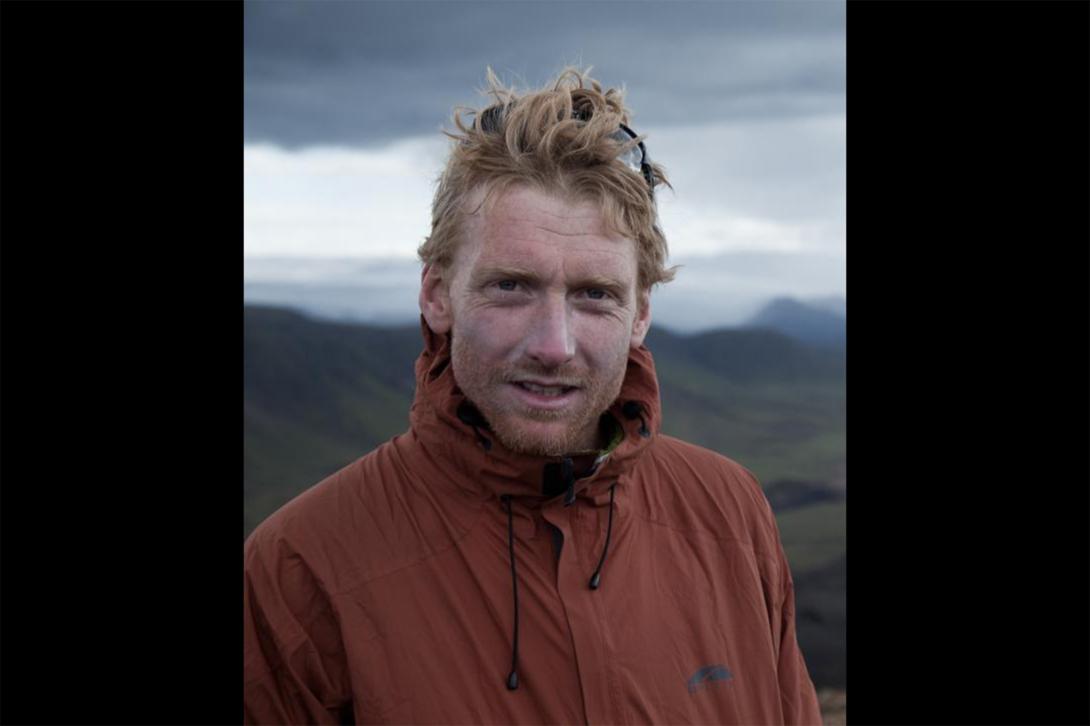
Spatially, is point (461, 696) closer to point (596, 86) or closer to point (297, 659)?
point (297, 659)

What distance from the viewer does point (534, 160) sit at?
2537 mm

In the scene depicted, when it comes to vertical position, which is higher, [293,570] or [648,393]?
[648,393]

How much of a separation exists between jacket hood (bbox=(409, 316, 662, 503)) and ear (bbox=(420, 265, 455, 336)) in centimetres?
3

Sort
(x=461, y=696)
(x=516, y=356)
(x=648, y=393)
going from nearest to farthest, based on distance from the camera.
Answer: (x=461, y=696) → (x=516, y=356) → (x=648, y=393)

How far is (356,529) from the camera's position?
253cm

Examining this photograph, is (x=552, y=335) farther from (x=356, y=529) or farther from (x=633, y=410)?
(x=356, y=529)

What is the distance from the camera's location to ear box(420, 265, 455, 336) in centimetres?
270

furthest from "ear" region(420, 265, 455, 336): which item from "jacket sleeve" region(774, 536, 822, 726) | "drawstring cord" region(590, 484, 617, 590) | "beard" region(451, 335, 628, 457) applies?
"jacket sleeve" region(774, 536, 822, 726)

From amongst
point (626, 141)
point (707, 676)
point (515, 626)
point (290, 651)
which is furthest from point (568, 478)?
point (626, 141)

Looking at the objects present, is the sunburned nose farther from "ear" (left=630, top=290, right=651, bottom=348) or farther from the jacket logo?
the jacket logo

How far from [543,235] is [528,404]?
0.40m

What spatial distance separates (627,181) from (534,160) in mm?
241

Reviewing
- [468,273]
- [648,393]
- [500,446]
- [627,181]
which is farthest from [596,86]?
[500,446]

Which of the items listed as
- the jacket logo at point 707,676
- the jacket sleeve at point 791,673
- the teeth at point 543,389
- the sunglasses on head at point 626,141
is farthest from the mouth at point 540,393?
the jacket sleeve at point 791,673
